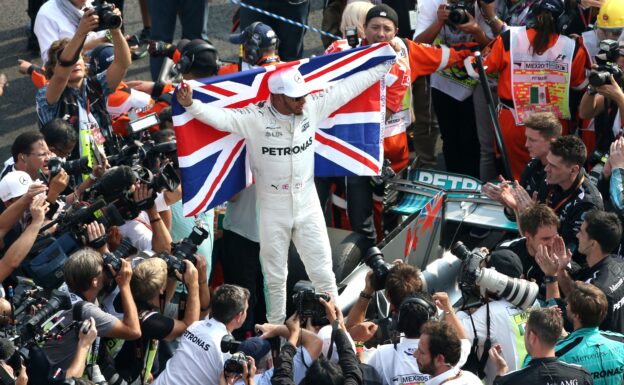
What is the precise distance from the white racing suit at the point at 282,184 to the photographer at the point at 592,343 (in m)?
1.87

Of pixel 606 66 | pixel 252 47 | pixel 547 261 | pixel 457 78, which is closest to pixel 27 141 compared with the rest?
pixel 252 47

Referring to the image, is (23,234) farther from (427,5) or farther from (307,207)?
(427,5)

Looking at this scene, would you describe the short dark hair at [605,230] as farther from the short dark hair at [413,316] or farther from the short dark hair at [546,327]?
the short dark hair at [413,316]

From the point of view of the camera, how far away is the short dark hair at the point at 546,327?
6.62 m

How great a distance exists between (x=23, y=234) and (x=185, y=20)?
4.53m

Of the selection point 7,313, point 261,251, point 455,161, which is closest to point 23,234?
point 7,313

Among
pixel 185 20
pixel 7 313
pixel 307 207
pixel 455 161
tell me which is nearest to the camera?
pixel 7 313

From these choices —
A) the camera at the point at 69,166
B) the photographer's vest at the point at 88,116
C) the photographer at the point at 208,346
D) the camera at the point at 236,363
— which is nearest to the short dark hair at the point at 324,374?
the camera at the point at 236,363

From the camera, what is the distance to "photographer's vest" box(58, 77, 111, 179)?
941 centimetres

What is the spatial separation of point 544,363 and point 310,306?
53.3 inches

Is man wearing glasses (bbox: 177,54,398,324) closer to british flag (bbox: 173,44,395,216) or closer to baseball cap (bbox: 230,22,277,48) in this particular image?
british flag (bbox: 173,44,395,216)

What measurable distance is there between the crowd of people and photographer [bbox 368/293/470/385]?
0.04ft

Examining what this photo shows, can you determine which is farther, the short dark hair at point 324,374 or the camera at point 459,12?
the camera at point 459,12

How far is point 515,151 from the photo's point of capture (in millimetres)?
10211
